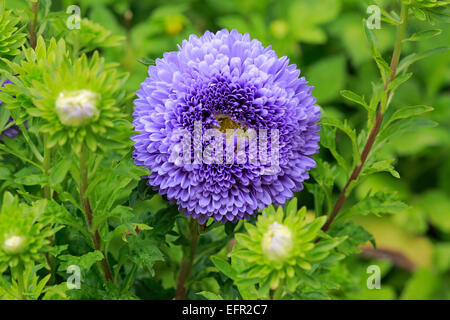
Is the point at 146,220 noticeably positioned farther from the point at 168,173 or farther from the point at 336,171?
the point at 336,171

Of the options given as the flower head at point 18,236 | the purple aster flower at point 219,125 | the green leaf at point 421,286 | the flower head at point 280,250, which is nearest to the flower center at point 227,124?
the purple aster flower at point 219,125

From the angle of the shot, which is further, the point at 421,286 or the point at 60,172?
the point at 421,286

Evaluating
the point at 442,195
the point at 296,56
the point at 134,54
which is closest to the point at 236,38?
the point at 134,54

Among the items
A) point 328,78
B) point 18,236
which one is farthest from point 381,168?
point 328,78

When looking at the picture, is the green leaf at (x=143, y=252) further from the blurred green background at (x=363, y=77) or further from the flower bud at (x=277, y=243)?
the blurred green background at (x=363, y=77)

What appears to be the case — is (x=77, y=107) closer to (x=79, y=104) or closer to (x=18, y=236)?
(x=79, y=104)

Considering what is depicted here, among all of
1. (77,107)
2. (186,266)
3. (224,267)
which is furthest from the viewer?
(186,266)
